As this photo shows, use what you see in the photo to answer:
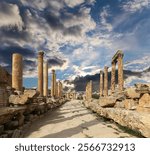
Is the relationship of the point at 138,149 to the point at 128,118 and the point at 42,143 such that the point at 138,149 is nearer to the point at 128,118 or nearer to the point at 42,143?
the point at 42,143

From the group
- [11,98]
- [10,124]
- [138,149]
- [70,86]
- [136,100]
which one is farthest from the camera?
[70,86]

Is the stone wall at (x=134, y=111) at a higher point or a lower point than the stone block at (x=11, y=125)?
higher

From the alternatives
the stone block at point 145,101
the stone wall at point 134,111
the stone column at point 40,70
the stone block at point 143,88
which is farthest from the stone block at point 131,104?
the stone column at point 40,70

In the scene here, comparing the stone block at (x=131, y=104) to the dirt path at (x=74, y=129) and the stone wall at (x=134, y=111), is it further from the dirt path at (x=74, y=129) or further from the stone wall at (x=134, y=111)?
the dirt path at (x=74, y=129)

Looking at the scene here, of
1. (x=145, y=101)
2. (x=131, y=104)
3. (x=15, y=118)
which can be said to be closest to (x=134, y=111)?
(x=145, y=101)

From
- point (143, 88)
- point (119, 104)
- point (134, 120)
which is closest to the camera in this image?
point (134, 120)

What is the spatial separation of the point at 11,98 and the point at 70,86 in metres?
125

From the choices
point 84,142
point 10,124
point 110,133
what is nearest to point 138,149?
point 84,142

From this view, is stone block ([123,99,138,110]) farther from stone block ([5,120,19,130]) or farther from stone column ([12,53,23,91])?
stone column ([12,53,23,91])

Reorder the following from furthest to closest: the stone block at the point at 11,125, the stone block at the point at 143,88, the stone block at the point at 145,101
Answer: the stone block at the point at 143,88 → the stone block at the point at 145,101 → the stone block at the point at 11,125

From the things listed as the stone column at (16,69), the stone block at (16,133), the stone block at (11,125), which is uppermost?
the stone column at (16,69)

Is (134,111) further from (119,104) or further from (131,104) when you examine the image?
(119,104)

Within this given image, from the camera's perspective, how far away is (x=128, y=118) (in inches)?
389

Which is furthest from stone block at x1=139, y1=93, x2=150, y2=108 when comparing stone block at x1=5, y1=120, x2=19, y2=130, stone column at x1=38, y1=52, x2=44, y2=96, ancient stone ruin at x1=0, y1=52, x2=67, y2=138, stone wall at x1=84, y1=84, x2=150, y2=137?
stone column at x1=38, y1=52, x2=44, y2=96
